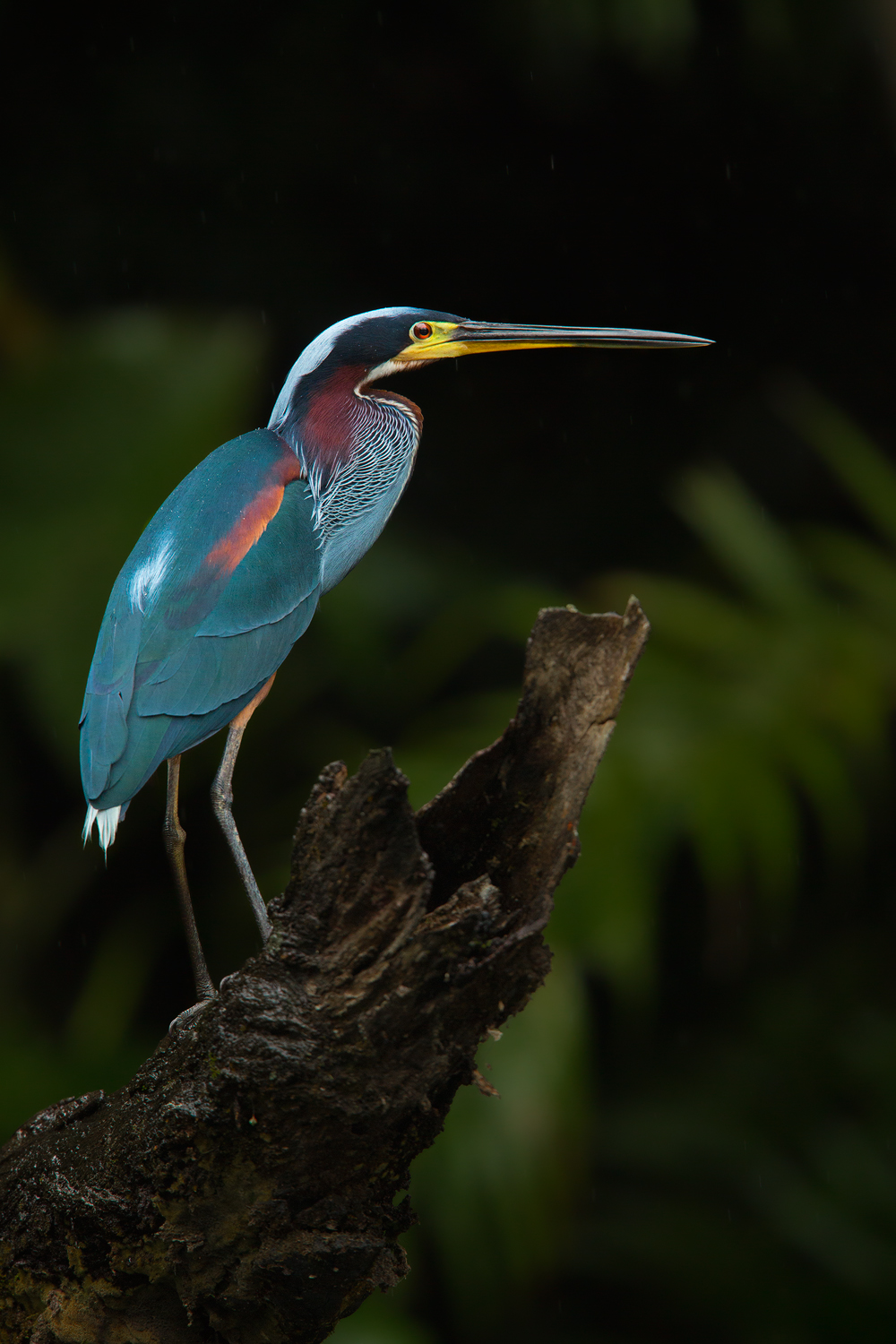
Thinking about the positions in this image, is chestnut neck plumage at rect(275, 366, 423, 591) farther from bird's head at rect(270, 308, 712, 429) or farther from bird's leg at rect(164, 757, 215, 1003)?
bird's leg at rect(164, 757, 215, 1003)

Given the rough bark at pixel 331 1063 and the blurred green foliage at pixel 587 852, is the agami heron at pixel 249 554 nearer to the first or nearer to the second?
the rough bark at pixel 331 1063

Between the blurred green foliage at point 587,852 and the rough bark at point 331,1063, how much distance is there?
1406mm

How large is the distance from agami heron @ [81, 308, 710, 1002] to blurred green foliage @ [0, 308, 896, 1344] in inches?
44.7

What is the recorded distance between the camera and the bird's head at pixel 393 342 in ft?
7.00

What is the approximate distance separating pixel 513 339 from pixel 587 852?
136 centimetres

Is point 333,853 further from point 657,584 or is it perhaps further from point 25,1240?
point 657,584

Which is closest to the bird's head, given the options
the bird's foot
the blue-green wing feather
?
the blue-green wing feather

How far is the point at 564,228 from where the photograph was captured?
5.14 meters

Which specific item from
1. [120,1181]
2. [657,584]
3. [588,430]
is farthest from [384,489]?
[588,430]

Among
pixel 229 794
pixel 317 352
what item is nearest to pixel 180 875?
pixel 229 794

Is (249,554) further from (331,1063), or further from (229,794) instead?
(331,1063)

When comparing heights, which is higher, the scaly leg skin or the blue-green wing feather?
the blue-green wing feather

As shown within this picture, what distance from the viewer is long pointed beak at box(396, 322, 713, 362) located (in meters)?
2.17

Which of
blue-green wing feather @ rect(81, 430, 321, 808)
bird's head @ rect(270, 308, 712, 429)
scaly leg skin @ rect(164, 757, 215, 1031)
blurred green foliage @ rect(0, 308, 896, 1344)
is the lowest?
blurred green foliage @ rect(0, 308, 896, 1344)
